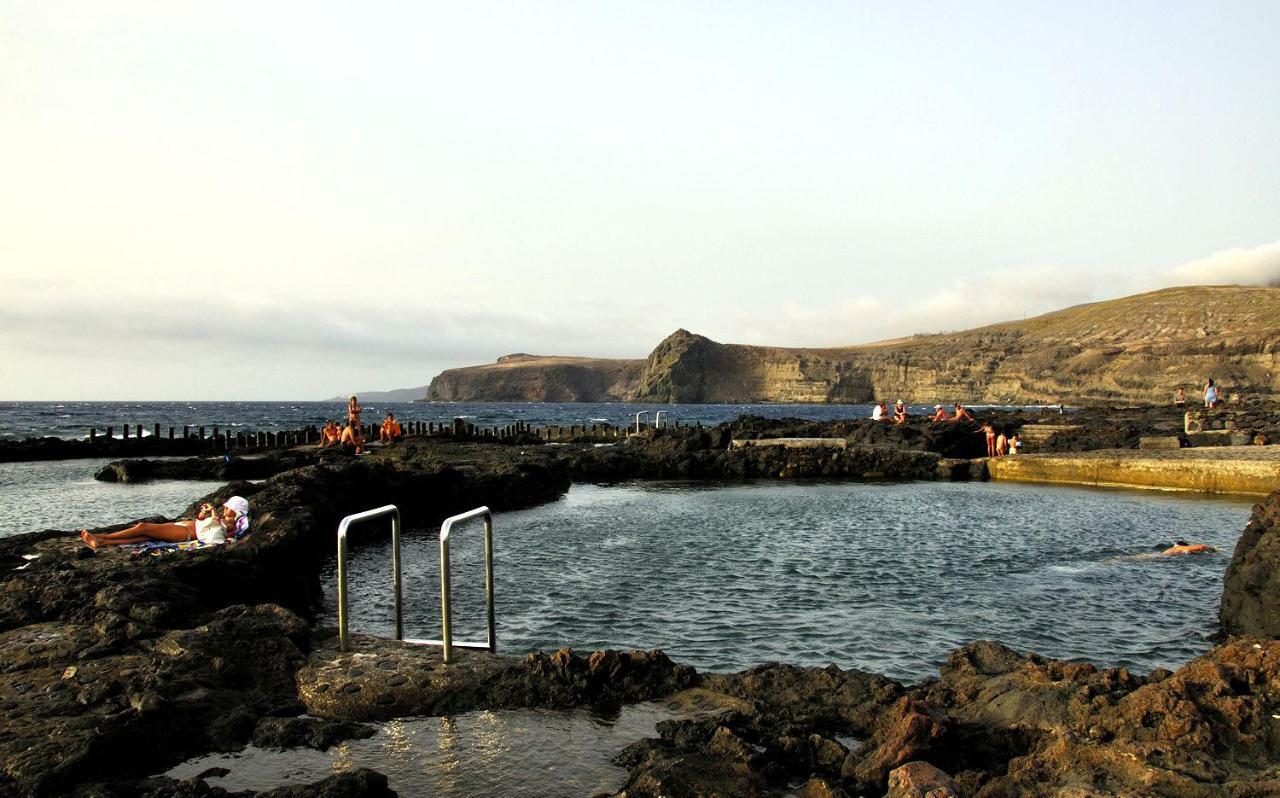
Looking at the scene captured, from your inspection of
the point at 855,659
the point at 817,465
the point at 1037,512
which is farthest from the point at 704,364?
the point at 855,659

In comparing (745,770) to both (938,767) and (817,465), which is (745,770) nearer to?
(938,767)

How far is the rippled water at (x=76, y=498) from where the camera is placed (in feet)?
59.6

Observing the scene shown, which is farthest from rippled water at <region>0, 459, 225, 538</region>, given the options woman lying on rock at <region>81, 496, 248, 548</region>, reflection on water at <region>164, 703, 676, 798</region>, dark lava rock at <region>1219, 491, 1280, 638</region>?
dark lava rock at <region>1219, 491, 1280, 638</region>

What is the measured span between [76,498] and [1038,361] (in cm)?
14005

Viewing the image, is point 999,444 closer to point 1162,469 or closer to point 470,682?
point 1162,469

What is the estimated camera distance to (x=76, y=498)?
22.6 meters

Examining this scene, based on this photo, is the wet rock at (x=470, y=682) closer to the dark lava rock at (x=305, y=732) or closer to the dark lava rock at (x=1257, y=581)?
the dark lava rock at (x=305, y=732)

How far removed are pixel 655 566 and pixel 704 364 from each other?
6491 inches

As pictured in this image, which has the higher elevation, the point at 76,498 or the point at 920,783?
the point at 920,783

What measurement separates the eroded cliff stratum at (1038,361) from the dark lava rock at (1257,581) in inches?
3946

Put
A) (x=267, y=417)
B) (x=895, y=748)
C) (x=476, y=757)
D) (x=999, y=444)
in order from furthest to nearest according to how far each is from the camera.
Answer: (x=267, y=417)
(x=999, y=444)
(x=476, y=757)
(x=895, y=748)

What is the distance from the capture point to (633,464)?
3238 centimetres

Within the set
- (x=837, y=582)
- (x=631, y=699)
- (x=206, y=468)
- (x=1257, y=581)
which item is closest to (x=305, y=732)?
(x=631, y=699)

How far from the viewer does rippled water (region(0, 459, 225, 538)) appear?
59.6ft
